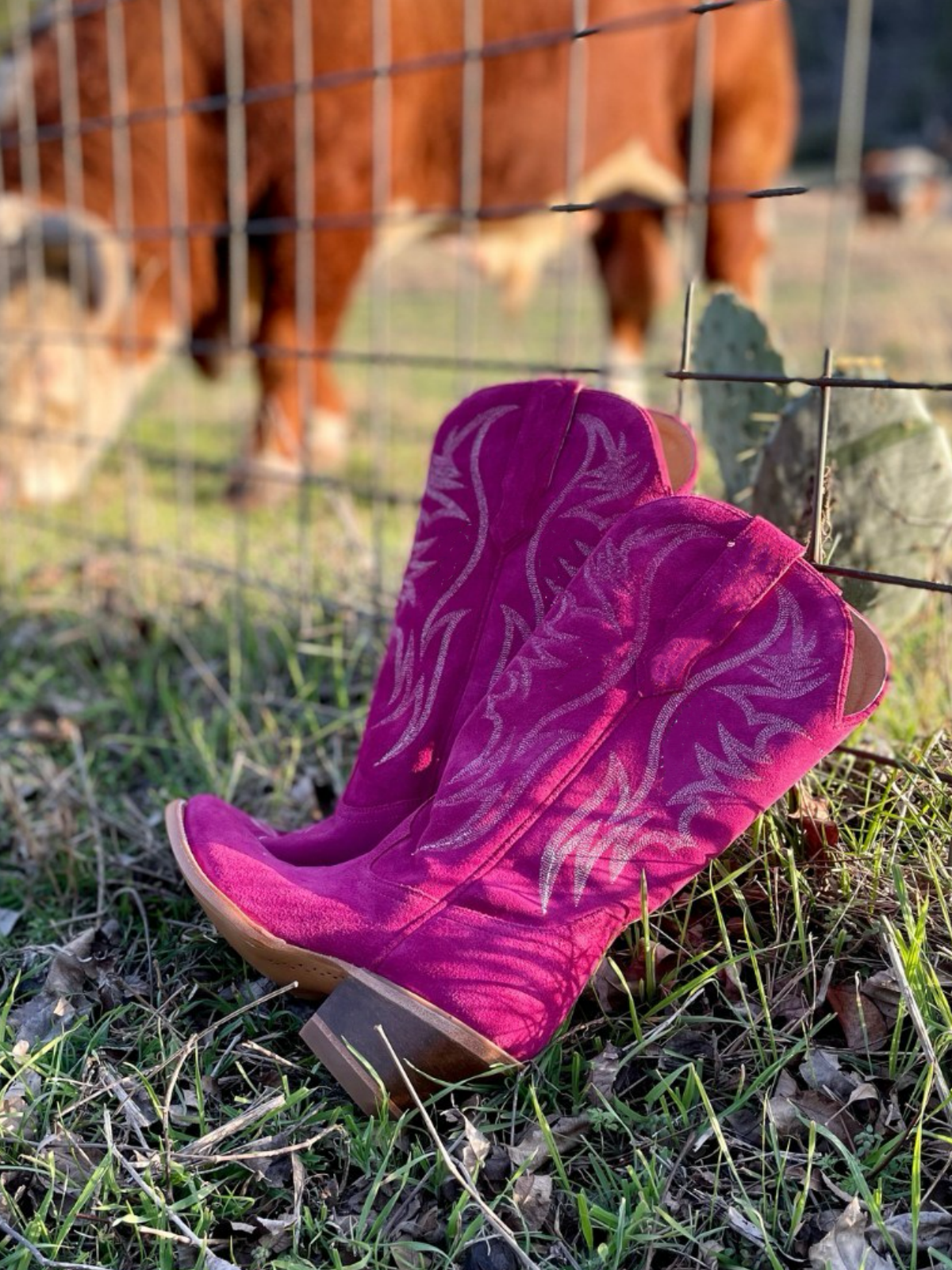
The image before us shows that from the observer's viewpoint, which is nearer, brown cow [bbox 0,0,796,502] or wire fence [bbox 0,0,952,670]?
wire fence [bbox 0,0,952,670]

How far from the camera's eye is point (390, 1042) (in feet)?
3.52

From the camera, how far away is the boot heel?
1070 millimetres

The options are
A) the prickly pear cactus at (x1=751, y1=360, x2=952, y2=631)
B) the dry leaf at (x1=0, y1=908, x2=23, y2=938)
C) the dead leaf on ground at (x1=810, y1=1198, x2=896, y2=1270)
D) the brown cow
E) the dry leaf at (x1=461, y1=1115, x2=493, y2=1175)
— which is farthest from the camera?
the brown cow

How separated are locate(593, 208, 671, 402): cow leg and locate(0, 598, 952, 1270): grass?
5.06 m

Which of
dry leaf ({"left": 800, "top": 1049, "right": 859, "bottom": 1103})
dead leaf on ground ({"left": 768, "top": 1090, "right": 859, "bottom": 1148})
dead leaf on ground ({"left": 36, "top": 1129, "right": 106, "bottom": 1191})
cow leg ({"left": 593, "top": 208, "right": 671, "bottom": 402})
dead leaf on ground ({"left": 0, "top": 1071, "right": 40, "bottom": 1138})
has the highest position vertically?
cow leg ({"left": 593, "top": 208, "right": 671, "bottom": 402})

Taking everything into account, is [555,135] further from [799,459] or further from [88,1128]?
[88,1128]

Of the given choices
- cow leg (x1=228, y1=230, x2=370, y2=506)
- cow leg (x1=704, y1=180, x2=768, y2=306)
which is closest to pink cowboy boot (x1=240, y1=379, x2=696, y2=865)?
cow leg (x1=228, y1=230, x2=370, y2=506)

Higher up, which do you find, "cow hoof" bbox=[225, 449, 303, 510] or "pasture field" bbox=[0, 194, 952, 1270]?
"cow hoof" bbox=[225, 449, 303, 510]

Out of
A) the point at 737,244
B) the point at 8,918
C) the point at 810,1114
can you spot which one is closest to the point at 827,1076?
the point at 810,1114

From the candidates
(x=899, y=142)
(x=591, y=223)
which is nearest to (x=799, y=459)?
(x=591, y=223)

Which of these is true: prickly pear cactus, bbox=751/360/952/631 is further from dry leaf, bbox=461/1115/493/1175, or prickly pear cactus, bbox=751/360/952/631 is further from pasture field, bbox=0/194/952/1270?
dry leaf, bbox=461/1115/493/1175

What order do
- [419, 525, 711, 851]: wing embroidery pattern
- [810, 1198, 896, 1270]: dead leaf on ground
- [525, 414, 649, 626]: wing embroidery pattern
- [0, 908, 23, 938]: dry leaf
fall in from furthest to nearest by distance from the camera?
1. [0, 908, 23, 938]: dry leaf
2. [525, 414, 649, 626]: wing embroidery pattern
3. [419, 525, 711, 851]: wing embroidery pattern
4. [810, 1198, 896, 1270]: dead leaf on ground

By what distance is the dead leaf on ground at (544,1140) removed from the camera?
1050mm

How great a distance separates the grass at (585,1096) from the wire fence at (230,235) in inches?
41.7
